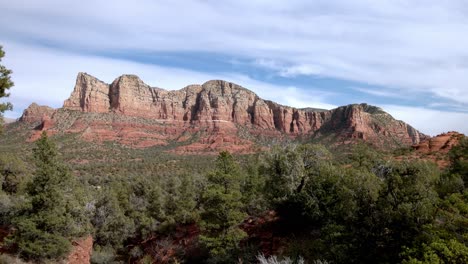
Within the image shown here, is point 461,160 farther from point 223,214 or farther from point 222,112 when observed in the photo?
point 222,112

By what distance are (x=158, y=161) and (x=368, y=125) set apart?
75.3m

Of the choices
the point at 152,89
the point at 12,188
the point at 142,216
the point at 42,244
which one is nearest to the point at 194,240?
the point at 142,216

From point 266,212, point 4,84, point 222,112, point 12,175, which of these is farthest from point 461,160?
point 222,112

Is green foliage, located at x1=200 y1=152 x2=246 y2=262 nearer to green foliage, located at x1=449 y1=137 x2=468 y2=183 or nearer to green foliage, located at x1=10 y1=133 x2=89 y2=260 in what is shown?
green foliage, located at x1=10 y1=133 x2=89 y2=260

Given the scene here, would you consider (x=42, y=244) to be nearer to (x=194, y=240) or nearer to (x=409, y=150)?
(x=194, y=240)

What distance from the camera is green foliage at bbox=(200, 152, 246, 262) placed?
26172mm

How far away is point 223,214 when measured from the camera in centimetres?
2730

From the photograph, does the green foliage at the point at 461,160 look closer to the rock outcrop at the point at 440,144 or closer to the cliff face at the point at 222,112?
the rock outcrop at the point at 440,144

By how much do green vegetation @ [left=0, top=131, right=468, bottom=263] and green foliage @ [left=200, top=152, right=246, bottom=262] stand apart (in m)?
0.08

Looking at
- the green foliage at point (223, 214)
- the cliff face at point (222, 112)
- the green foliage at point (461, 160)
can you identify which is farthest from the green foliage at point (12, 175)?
the cliff face at point (222, 112)

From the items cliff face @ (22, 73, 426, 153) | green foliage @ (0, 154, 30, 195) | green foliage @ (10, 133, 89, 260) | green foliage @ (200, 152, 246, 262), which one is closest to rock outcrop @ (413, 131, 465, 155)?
green foliage @ (200, 152, 246, 262)

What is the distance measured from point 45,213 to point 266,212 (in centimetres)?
1727

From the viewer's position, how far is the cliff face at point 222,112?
13275 centimetres

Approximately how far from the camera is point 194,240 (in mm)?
35469
